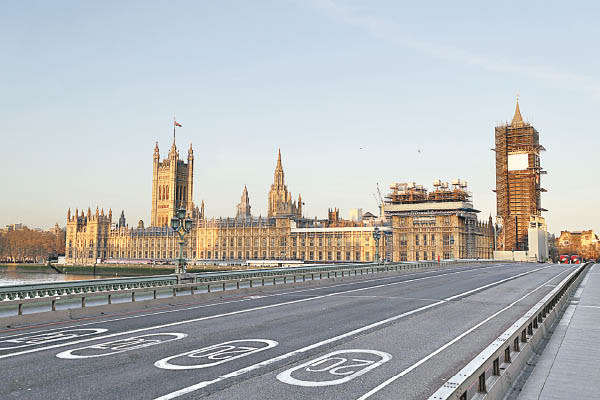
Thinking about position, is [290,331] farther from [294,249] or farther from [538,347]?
[294,249]

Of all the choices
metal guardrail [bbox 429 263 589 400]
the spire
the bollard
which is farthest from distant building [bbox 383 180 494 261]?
the bollard

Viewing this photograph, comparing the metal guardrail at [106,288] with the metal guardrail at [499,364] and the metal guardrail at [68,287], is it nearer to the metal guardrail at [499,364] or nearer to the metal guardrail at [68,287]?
the metal guardrail at [68,287]

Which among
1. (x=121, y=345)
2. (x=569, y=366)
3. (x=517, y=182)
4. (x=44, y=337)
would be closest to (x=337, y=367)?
(x=569, y=366)

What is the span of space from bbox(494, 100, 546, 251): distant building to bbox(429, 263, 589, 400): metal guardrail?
497 ft

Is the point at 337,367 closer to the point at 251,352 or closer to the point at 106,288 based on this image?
the point at 251,352

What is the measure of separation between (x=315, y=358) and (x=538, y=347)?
6.13 m

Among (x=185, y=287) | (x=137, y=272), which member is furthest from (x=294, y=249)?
(x=185, y=287)

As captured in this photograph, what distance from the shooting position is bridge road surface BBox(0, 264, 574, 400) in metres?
10.4

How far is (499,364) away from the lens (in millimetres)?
10203

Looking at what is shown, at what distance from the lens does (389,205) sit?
150 m

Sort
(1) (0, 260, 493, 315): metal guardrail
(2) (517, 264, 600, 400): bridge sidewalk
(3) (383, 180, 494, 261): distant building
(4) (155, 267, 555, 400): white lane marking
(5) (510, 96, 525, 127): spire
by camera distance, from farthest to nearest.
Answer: (5) (510, 96, 525, 127): spire
(3) (383, 180, 494, 261): distant building
(1) (0, 260, 493, 315): metal guardrail
(4) (155, 267, 555, 400): white lane marking
(2) (517, 264, 600, 400): bridge sidewalk

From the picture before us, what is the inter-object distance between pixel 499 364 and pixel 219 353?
6.88 meters

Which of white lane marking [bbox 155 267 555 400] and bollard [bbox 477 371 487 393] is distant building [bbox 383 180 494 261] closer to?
white lane marking [bbox 155 267 555 400]

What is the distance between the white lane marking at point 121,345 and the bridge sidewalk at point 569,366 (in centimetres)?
980
